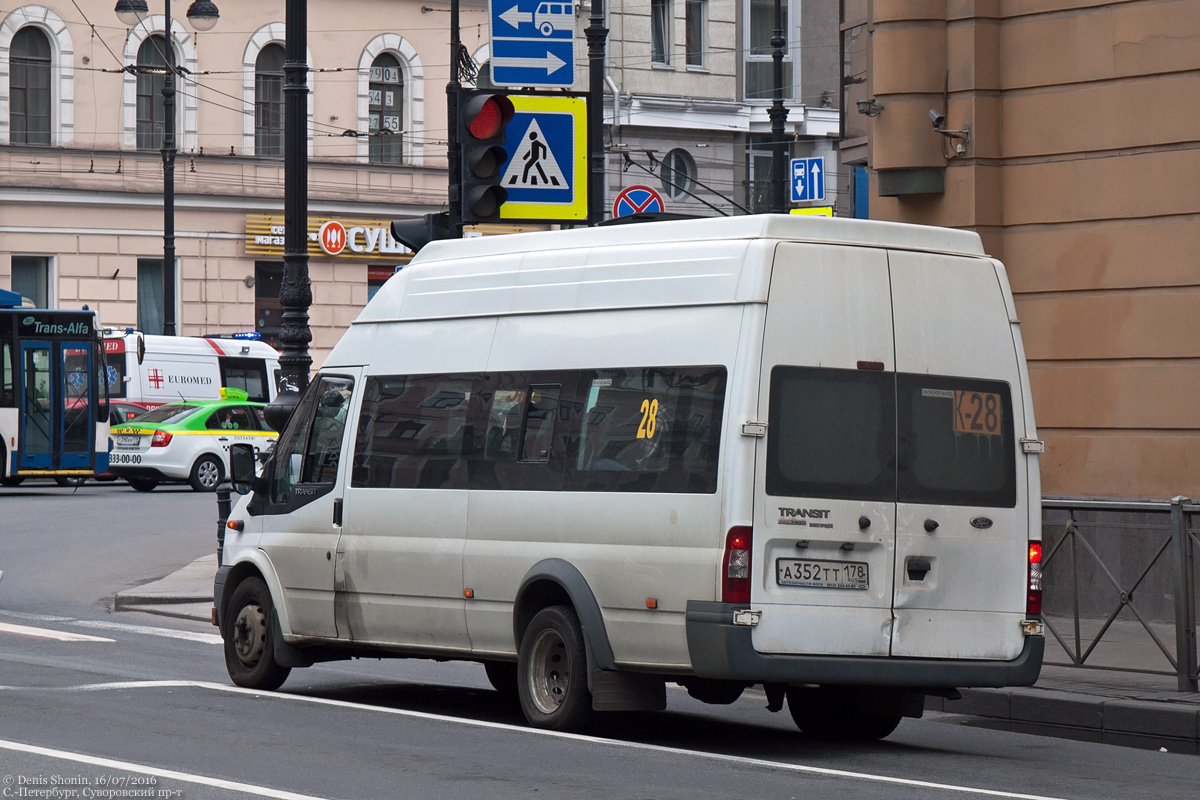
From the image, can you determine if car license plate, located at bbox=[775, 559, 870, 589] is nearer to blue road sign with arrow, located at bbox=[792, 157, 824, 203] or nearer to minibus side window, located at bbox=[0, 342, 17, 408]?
blue road sign with arrow, located at bbox=[792, 157, 824, 203]

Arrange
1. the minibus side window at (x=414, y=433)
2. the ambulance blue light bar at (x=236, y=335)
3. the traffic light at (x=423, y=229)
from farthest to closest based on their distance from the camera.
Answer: the ambulance blue light bar at (x=236, y=335), the traffic light at (x=423, y=229), the minibus side window at (x=414, y=433)

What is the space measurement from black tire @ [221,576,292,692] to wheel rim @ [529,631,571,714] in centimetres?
225

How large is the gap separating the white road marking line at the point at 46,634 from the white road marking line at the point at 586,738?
2.89 metres

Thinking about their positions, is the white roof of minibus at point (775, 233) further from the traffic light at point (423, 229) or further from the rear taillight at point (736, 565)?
the traffic light at point (423, 229)

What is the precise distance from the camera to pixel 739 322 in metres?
9.12

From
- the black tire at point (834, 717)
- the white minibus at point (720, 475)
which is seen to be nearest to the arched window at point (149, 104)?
the white minibus at point (720, 475)

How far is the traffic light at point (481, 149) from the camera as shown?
13.0 meters

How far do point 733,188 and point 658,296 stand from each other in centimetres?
3512

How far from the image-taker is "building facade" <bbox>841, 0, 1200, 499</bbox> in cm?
1485

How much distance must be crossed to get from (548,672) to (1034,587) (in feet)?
7.84

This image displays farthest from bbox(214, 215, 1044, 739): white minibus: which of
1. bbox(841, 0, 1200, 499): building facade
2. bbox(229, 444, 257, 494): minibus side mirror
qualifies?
bbox(841, 0, 1200, 499): building facade

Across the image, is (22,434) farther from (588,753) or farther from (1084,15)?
(588,753)

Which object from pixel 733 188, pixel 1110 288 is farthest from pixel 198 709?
pixel 733 188

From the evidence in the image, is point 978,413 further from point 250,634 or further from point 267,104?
point 267,104
